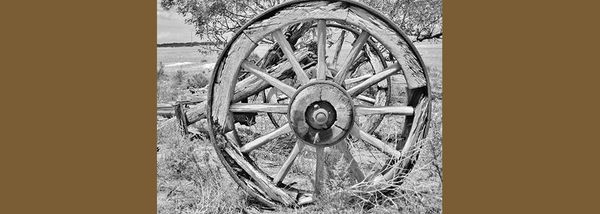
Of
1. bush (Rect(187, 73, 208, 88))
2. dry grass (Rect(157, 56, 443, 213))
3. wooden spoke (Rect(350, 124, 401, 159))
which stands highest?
bush (Rect(187, 73, 208, 88))

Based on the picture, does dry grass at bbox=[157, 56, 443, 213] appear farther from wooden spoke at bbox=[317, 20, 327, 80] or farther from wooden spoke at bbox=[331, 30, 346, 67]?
wooden spoke at bbox=[331, 30, 346, 67]

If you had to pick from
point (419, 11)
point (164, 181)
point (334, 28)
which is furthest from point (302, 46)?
point (164, 181)

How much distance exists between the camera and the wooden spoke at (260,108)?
21.9ft

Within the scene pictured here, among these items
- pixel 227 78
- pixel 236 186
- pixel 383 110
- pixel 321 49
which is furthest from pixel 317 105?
pixel 236 186

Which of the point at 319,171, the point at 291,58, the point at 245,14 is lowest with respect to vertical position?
the point at 319,171

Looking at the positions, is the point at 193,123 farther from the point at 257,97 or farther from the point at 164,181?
the point at 257,97

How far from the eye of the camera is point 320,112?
21.5 ft

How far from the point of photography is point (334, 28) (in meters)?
7.92

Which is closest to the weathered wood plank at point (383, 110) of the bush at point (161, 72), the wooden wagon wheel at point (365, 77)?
Answer: the wooden wagon wheel at point (365, 77)

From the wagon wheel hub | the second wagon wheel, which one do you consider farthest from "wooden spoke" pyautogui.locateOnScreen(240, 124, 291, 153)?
the wagon wheel hub

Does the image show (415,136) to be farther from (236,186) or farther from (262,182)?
(236,186)

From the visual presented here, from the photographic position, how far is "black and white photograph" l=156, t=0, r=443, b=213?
21.6ft

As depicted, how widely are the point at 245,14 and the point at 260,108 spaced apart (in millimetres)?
1292

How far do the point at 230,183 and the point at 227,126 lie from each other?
0.59 meters
